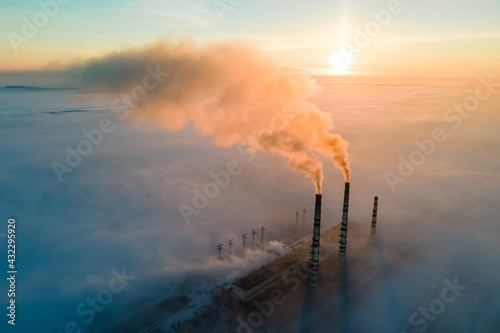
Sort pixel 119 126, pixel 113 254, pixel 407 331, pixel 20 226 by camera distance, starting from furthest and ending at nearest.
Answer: pixel 119 126 < pixel 20 226 < pixel 113 254 < pixel 407 331

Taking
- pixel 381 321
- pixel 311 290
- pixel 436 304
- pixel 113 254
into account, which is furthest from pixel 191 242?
pixel 436 304

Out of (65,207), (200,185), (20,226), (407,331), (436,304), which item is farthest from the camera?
(200,185)

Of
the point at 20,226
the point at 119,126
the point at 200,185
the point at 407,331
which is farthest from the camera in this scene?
the point at 119,126

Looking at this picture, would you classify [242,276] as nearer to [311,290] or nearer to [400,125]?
[311,290]

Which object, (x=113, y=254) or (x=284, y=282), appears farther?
(x=113, y=254)

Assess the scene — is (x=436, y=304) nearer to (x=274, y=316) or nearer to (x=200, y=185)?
(x=274, y=316)

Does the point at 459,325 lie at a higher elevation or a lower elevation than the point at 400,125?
lower

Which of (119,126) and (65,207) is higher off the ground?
(119,126)

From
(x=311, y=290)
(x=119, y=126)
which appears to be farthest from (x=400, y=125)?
(x=311, y=290)

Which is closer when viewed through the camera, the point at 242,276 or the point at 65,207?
the point at 242,276
